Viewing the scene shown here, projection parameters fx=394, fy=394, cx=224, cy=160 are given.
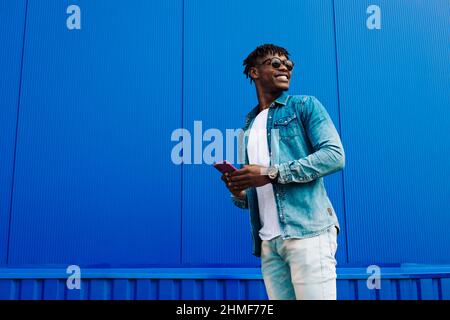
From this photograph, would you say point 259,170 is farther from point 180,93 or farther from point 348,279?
point 180,93

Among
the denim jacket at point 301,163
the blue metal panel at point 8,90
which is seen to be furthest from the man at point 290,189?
the blue metal panel at point 8,90

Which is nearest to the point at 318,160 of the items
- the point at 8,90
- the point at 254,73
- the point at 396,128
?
the point at 254,73

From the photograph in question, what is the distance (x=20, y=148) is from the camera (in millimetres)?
3641

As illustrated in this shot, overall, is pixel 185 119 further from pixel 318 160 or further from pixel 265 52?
pixel 318 160

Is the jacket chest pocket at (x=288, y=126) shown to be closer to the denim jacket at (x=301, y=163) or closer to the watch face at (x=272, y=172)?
the denim jacket at (x=301, y=163)

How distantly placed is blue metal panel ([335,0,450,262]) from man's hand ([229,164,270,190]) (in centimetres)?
246

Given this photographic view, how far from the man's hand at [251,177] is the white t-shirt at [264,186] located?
0.10 metres

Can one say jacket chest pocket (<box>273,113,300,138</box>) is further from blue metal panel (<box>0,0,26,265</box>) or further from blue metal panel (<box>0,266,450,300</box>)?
blue metal panel (<box>0,0,26,265</box>)

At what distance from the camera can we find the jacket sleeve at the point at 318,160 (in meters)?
1.22

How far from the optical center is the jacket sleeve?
3.99 ft

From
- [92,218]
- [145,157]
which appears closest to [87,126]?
[145,157]

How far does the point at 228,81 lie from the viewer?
369cm

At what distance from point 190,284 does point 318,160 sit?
1.48 m

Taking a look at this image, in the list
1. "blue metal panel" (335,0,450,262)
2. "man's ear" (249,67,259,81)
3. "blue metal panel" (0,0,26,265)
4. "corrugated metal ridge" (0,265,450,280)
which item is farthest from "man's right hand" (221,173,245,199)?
"blue metal panel" (0,0,26,265)
